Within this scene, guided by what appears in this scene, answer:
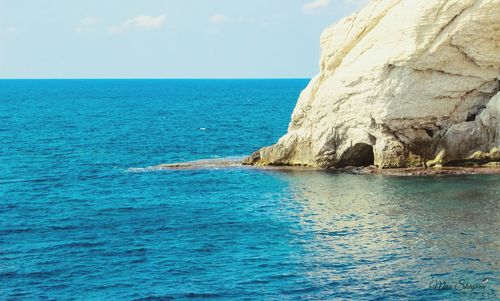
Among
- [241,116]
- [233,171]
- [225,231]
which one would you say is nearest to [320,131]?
[233,171]

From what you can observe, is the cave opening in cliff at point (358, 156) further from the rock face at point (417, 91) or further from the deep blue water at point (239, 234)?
the deep blue water at point (239, 234)

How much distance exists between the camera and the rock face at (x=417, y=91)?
177ft

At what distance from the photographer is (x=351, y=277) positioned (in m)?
33.1

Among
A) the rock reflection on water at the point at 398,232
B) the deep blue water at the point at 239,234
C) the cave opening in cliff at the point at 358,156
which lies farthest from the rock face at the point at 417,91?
the rock reflection on water at the point at 398,232

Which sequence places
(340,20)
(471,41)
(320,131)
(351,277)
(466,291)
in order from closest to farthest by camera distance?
(466,291), (351,277), (471,41), (320,131), (340,20)

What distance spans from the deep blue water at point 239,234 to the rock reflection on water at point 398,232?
0.28ft

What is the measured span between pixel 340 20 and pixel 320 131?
10134mm

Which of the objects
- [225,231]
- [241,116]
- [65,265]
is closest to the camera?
[65,265]

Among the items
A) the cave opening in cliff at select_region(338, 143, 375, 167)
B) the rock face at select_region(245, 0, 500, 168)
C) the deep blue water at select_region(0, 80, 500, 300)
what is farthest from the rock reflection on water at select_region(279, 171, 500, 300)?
the rock face at select_region(245, 0, 500, 168)

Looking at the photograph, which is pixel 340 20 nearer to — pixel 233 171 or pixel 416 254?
pixel 233 171

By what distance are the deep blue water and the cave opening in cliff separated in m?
2.74

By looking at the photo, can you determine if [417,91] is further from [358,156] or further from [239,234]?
[239,234]

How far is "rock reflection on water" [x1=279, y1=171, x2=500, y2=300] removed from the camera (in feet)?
107

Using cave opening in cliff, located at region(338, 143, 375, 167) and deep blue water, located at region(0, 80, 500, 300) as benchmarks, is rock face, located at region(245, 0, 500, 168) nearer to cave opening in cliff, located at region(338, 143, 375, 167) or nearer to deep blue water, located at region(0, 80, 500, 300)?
cave opening in cliff, located at region(338, 143, 375, 167)
